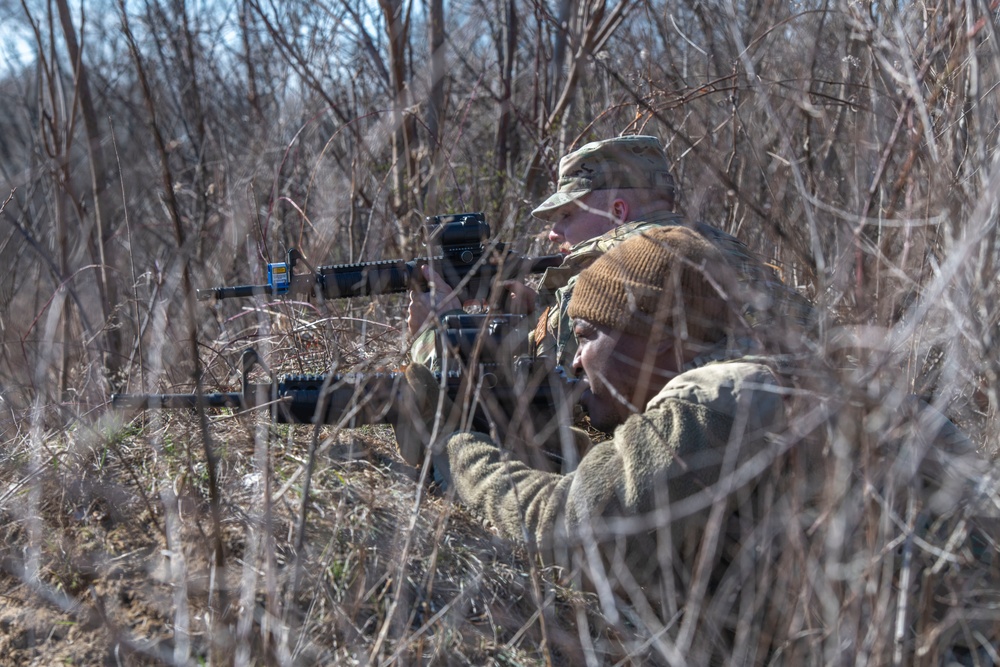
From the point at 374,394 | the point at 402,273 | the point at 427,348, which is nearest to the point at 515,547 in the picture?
the point at 374,394

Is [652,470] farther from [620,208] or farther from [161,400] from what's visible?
[620,208]

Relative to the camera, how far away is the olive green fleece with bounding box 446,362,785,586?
2191 millimetres

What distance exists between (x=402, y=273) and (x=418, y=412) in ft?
2.85

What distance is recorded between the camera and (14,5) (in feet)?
30.8

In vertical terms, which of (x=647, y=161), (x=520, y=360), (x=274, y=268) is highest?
(x=647, y=161)

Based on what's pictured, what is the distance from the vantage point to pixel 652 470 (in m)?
2.21

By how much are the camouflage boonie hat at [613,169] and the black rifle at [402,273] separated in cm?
37

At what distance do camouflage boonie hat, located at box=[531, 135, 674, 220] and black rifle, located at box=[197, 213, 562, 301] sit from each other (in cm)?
37

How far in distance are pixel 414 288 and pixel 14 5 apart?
828cm

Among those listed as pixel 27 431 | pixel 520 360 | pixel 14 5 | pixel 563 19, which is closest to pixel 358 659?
pixel 520 360

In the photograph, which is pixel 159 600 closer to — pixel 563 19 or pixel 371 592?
pixel 371 592

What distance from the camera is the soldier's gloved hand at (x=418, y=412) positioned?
2.55 m

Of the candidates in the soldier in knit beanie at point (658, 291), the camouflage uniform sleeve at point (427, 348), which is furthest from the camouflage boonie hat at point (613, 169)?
the soldier in knit beanie at point (658, 291)

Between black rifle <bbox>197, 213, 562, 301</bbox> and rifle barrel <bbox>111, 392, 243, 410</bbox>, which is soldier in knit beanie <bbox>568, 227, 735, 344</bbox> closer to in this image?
black rifle <bbox>197, 213, 562, 301</bbox>
